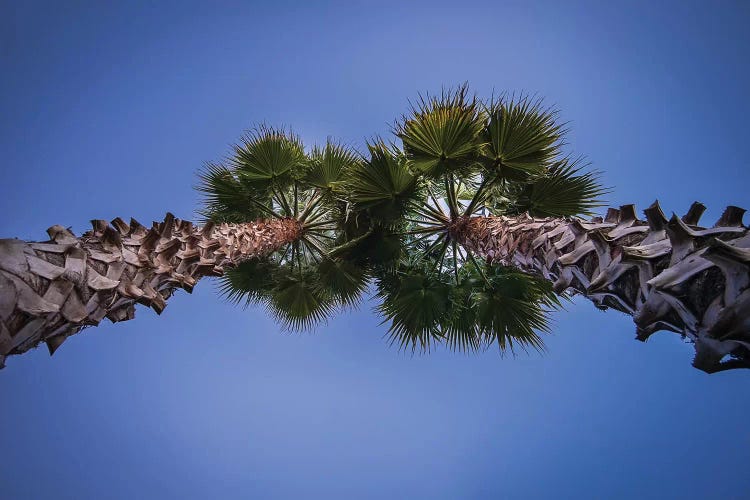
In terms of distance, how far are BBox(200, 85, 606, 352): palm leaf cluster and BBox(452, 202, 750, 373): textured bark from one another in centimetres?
281

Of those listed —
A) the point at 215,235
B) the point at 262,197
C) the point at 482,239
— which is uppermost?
the point at 262,197

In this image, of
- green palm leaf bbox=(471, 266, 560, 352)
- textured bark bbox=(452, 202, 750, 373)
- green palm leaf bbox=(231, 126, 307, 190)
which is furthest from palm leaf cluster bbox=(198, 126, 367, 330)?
textured bark bbox=(452, 202, 750, 373)

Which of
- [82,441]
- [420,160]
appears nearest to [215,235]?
[420,160]

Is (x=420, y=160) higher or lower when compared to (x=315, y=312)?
higher

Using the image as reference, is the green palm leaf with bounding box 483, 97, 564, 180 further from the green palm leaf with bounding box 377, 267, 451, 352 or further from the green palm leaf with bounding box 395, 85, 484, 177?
the green palm leaf with bounding box 377, 267, 451, 352

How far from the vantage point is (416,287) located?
6.96 m

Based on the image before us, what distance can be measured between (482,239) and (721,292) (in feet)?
13.6

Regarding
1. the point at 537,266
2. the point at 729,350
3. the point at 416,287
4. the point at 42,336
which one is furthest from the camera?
the point at 416,287

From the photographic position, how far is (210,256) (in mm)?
4902

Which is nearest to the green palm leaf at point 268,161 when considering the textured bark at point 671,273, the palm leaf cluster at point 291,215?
the palm leaf cluster at point 291,215

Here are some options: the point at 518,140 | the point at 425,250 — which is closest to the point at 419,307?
the point at 425,250

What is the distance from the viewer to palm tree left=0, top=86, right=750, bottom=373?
2.14m

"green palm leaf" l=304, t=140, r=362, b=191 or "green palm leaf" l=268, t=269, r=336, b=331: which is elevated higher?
"green palm leaf" l=304, t=140, r=362, b=191

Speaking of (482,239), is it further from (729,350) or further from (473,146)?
(729,350)
